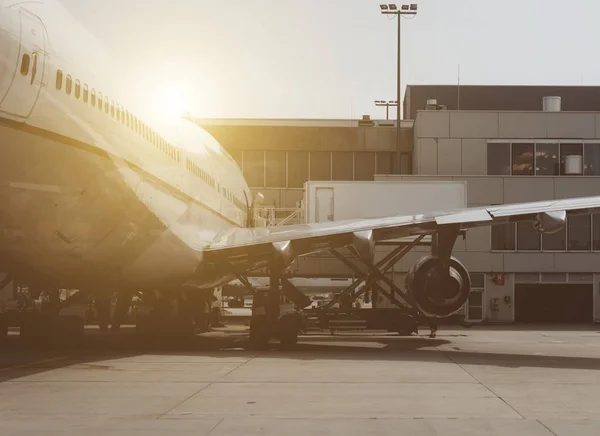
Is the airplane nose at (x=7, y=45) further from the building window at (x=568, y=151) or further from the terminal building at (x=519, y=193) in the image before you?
the building window at (x=568, y=151)

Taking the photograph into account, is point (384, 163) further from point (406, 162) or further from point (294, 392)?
point (294, 392)

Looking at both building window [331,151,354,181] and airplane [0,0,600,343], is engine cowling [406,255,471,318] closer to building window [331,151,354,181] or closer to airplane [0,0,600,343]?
airplane [0,0,600,343]

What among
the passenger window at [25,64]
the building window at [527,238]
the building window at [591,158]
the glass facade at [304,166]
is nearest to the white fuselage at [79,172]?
the passenger window at [25,64]

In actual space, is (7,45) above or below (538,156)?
below

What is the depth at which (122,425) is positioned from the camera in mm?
10094

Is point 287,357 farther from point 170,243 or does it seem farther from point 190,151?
point 190,151

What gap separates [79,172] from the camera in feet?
50.0

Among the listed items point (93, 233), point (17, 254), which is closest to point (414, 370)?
point (93, 233)

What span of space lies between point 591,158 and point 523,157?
340cm

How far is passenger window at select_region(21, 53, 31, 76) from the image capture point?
13.0 m

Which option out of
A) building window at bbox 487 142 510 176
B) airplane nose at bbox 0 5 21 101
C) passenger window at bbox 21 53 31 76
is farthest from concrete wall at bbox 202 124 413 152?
airplane nose at bbox 0 5 21 101

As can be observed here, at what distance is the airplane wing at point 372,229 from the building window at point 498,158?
25.2 metres

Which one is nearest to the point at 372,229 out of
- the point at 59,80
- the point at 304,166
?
the point at 59,80

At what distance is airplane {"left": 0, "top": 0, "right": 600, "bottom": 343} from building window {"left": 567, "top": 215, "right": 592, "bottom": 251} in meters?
24.4
